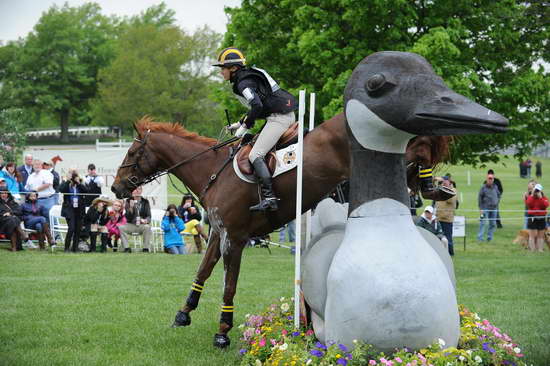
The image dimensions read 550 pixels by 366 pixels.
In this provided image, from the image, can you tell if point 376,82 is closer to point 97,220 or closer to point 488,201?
point 97,220

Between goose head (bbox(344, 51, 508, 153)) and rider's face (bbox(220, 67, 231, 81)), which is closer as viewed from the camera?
goose head (bbox(344, 51, 508, 153))

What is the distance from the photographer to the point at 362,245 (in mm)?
5219

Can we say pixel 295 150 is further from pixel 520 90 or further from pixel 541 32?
pixel 541 32

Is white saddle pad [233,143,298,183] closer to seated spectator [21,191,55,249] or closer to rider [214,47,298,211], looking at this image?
rider [214,47,298,211]

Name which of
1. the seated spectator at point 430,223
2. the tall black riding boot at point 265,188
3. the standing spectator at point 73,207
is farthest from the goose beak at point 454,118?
the standing spectator at point 73,207

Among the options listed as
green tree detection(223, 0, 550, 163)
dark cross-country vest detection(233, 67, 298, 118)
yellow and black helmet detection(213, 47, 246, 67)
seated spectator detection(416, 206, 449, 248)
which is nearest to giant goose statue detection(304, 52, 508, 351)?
dark cross-country vest detection(233, 67, 298, 118)

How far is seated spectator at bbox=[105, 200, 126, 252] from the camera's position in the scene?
19.1 metres

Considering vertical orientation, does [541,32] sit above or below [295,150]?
above

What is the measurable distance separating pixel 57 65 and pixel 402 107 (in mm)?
61248

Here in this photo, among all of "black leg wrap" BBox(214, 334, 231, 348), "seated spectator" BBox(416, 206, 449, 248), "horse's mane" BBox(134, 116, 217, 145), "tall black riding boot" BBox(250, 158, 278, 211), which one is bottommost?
"black leg wrap" BBox(214, 334, 231, 348)

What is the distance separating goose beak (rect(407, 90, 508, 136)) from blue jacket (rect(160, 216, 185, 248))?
46.8ft

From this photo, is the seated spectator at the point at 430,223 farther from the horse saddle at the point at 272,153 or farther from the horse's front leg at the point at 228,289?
the horse's front leg at the point at 228,289

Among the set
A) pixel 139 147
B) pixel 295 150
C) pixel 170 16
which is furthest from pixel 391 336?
pixel 170 16

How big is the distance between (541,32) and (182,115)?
3602 cm
